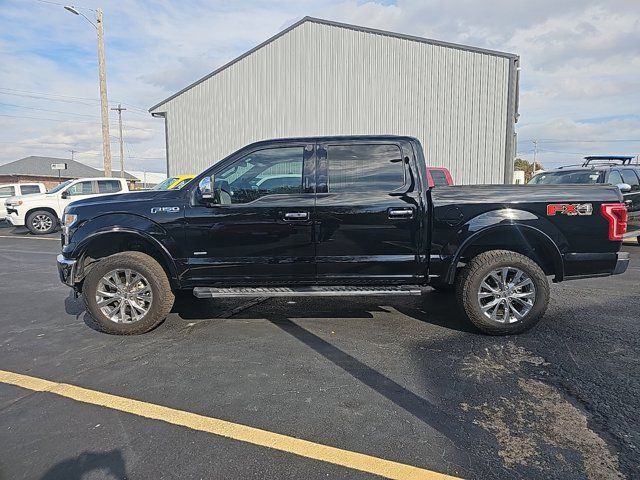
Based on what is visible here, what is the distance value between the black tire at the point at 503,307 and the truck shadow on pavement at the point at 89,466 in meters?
3.27

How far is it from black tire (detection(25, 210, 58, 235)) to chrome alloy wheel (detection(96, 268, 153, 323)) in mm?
12449

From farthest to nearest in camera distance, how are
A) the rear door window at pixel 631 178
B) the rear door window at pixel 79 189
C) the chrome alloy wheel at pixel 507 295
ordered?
the rear door window at pixel 79 189
the rear door window at pixel 631 178
the chrome alloy wheel at pixel 507 295

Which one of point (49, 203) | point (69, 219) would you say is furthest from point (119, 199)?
point (49, 203)

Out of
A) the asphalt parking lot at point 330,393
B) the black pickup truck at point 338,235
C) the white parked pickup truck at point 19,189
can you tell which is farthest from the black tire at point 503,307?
the white parked pickup truck at point 19,189

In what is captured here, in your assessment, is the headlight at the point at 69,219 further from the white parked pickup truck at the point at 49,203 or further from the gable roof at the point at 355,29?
the gable roof at the point at 355,29

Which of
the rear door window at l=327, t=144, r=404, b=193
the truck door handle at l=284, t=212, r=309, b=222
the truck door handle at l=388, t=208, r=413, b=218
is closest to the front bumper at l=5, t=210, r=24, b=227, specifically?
the truck door handle at l=284, t=212, r=309, b=222

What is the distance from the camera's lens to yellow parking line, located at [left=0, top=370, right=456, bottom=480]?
2.37m

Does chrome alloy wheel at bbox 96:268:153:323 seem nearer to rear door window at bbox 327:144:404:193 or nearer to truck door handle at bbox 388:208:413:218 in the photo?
rear door window at bbox 327:144:404:193

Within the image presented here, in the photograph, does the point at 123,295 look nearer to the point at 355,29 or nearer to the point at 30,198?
the point at 30,198

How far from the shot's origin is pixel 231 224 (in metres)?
4.43

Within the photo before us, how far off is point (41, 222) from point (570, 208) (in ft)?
51.9

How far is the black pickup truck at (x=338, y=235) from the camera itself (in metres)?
4.32

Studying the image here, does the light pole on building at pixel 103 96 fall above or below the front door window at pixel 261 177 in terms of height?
above

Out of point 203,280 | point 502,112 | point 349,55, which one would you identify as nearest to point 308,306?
point 203,280
